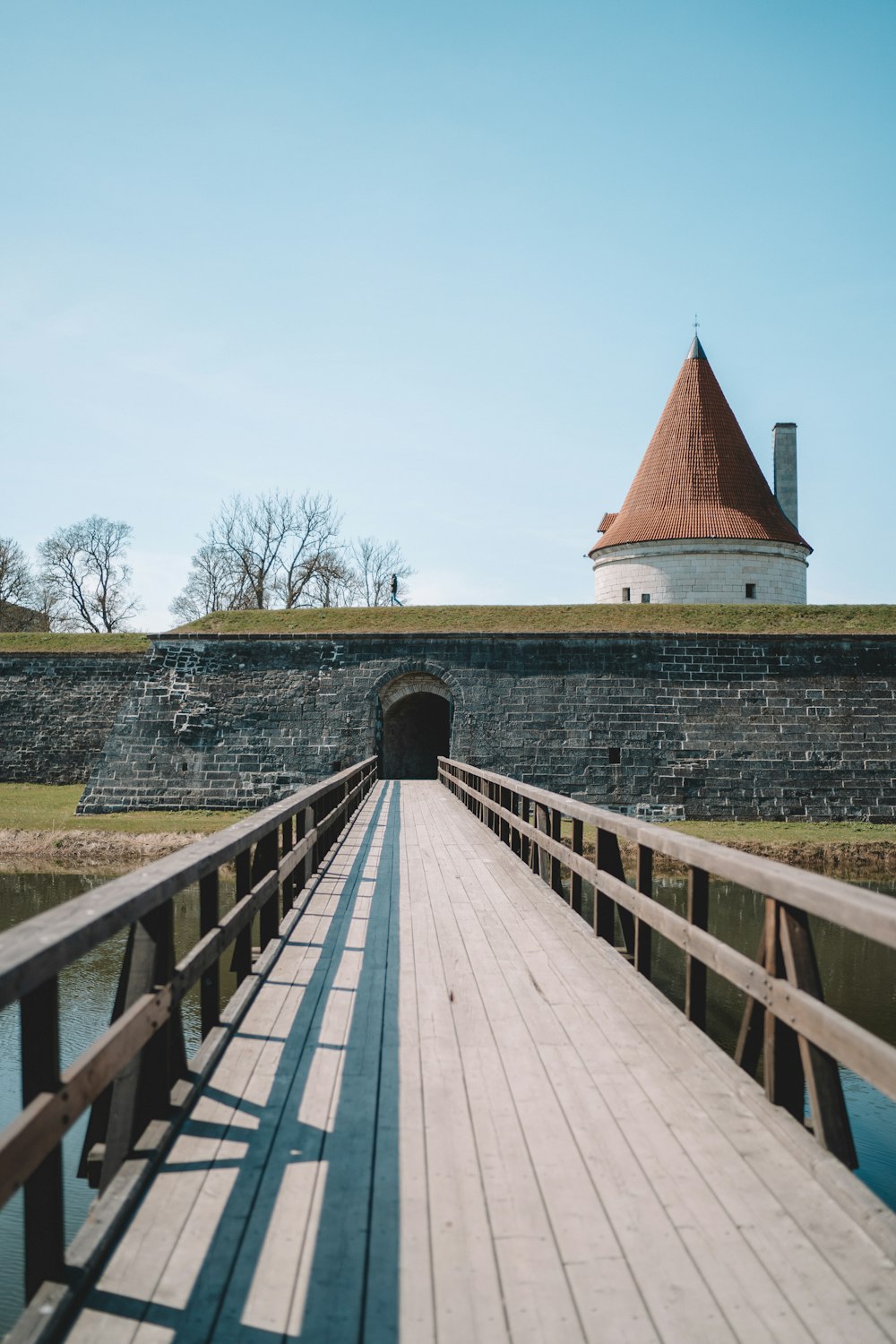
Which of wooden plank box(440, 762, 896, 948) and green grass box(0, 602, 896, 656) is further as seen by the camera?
green grass box(0, 602, 896, 656)

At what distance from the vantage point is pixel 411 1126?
120 inches

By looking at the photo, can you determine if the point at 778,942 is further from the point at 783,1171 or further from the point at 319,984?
the point at 319,984

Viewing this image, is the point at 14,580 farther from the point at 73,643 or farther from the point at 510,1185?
the point at 510,1185

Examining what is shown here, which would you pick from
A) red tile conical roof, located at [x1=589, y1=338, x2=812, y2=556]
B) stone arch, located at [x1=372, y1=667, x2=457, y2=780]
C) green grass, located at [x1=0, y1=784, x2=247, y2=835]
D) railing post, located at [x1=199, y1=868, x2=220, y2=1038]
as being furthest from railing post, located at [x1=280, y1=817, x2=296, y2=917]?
red tile conical roof, located at [x1=589, y1=338, x2=812, y2=556]

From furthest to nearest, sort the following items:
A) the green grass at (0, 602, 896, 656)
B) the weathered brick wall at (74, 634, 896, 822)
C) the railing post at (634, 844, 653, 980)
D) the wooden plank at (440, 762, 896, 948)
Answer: the green grass at (0, 602, 896, 656) < the weathered brick wall at (74, 634, 896, 822) < the railing post at (634, 844, 653, 980) < the wooden plank at (440, 762, 896, 948)

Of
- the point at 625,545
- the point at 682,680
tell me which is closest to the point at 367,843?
the point at 682,680

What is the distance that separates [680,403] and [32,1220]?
104 ft

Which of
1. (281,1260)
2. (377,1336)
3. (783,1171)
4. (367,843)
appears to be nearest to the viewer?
(377,1336)

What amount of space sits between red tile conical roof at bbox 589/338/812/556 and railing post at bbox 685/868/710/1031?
84.5 feet

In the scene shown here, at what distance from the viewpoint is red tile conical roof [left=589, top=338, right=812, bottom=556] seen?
29.1m

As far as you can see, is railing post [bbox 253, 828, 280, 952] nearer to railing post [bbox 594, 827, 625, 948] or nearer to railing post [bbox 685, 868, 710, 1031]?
railing post [bbox 594, 827, 625, 948]

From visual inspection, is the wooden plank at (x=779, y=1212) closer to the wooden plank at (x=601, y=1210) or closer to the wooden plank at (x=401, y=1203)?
the wooden plank at (x=601, y=1210)

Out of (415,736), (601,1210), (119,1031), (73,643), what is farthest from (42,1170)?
(73,643)

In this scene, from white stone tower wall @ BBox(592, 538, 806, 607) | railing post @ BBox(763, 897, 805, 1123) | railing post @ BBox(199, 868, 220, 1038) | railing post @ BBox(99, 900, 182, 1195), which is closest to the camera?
railing post @ BBox(99, 900, 182, 1195)
